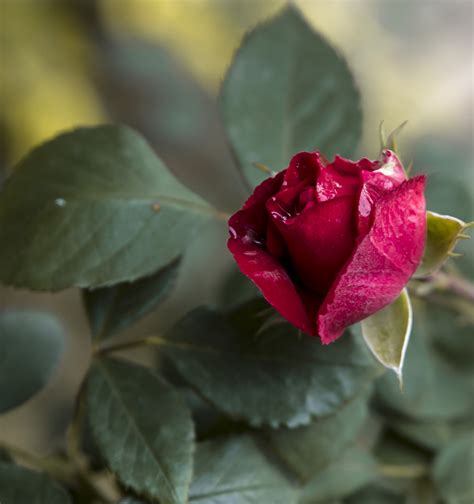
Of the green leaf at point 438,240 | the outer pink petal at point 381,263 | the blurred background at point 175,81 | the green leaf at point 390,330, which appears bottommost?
the blurred background at point 175,81

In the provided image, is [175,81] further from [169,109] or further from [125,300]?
[125,300]

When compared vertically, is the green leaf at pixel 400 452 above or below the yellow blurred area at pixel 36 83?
below

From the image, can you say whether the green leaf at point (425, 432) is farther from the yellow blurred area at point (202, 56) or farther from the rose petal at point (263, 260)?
the yellow blurred area at point (202, 56)

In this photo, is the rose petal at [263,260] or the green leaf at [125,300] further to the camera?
the green leaf at [125,300]

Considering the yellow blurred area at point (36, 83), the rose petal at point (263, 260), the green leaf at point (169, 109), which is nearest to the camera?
the rose petal at point (263, 260)

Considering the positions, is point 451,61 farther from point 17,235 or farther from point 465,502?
point 17,235

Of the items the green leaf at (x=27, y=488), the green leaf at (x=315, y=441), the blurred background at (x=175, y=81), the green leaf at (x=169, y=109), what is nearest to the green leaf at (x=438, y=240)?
the green leaf at (x=315, y=441)

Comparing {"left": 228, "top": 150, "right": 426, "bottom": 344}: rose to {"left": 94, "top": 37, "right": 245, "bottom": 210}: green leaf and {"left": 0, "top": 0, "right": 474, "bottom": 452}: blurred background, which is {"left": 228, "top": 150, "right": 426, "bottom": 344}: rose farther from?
{"left": 94, "top": 37, "right": 245, "bottom": 210}: green leaf
